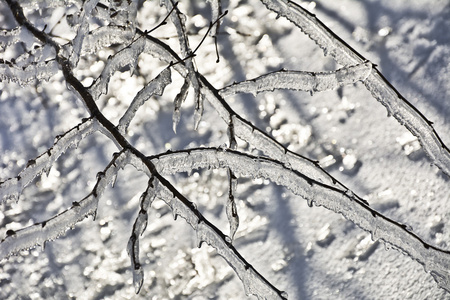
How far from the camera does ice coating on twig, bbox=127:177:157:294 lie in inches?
21.5

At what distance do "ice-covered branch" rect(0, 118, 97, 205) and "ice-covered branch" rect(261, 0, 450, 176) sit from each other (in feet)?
1.39

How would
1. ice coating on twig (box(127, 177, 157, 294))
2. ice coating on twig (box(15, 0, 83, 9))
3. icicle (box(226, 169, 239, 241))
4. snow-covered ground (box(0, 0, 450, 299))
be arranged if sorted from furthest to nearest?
snow-covered ground (box(0, 0, 450, 299)), ice coating on twig (box(15, 0, 83, 9)), icicle (box(226, 169, 239, 241)), ice coating on twig (box(127, 177, 157, 294))

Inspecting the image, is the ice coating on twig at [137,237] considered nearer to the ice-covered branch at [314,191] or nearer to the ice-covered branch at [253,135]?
the ice-covered branch at [314,191]

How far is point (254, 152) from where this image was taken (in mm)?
1419

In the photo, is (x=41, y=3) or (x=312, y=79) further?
(x=41, y=3)

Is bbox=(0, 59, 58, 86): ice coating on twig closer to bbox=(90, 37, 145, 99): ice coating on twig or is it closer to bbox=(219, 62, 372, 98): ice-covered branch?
bbox=(90, 37, 145, 99): ice coating on twig

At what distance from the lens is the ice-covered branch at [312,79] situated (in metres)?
0.69

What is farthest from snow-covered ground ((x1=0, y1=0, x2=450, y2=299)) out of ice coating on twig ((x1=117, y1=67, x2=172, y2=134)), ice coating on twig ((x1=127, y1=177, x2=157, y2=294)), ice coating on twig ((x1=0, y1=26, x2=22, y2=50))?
ice coating on twig ((x1=127, y1=177, x2=157, y2=294))

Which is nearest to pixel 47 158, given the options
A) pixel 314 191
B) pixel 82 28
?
pixel 82 28

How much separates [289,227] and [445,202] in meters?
0.59

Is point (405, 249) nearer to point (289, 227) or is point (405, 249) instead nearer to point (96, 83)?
point (96, 83)

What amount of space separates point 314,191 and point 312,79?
0.20m

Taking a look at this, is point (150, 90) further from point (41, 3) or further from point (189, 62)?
point (41, 3)

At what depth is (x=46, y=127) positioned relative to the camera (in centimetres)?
138
